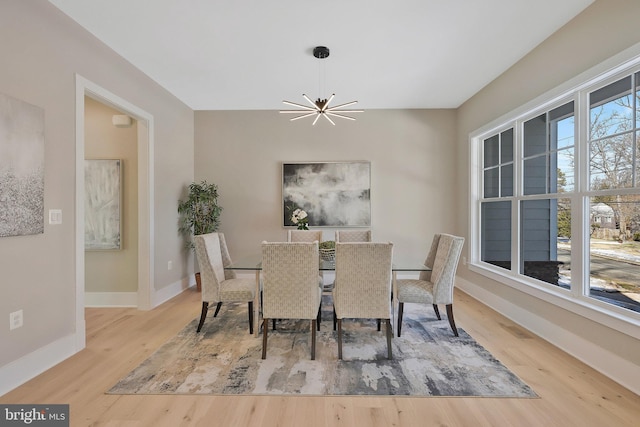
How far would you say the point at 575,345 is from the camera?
7.95 feet

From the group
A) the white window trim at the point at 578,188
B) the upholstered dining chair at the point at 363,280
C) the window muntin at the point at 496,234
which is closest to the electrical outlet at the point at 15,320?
the upholstered dining chair at the point at 363,280

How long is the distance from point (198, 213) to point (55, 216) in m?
2.06

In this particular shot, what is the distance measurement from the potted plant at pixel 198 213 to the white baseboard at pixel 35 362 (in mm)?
1948

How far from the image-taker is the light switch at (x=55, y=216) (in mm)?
2305

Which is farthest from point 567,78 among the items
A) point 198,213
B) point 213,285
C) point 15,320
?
point 15,320

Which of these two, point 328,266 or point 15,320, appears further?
point 328,266

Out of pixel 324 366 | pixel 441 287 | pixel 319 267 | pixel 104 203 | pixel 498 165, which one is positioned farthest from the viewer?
pixel 498 165

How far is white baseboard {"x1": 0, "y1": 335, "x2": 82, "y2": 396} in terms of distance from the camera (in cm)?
195

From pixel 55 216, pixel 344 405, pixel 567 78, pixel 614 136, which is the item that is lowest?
pixel 344 405

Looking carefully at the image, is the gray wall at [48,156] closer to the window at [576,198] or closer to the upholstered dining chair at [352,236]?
the upholstered dining chair at [352,236]

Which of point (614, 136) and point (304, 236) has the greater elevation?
point (614, 136)

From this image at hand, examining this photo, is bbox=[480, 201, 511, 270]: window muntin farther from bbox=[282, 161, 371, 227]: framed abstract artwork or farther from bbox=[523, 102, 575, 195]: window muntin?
bbox=[282, 161, 371, 227]: framed abstract artwork

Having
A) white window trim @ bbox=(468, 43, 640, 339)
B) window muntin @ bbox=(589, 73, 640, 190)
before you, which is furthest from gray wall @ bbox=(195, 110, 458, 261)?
window muntin @ bbox=(589, 73, 640, 190)

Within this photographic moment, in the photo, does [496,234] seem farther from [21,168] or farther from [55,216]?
[21,168]
